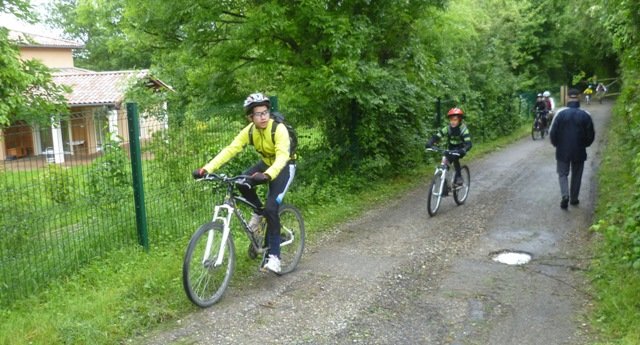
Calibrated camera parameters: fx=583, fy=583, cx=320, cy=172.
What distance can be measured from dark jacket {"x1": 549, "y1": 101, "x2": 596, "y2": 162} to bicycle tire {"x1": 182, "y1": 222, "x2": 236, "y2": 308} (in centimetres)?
602

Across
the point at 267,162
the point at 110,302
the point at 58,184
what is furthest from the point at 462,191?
the point at 58,184

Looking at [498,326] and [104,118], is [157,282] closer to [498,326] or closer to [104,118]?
[104,118]

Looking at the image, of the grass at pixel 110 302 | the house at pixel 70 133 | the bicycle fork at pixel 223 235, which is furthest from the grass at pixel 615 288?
the house at pixel 70 133

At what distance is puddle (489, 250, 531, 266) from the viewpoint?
22.0ft

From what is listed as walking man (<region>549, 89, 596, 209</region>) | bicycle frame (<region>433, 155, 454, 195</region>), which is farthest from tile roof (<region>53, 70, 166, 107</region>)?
walking man (<region>549, 89, 596, 209</region>)

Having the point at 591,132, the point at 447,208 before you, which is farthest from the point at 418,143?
the point at 591,132

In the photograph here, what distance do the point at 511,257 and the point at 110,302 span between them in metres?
4.47

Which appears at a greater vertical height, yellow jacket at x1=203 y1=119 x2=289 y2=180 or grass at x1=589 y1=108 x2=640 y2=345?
yellow jacket at x1=203 y1=119 x2=289 y2=180

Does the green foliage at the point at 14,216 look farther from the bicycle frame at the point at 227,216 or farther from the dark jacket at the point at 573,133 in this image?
the dark jacket at the point at 573,133

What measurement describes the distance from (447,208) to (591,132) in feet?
8.26

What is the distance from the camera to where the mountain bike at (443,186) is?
9109 mm

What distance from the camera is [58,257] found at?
5.84 meters

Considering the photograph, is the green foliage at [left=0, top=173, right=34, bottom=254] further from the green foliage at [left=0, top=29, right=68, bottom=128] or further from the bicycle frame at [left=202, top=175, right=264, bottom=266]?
the bicycle frame at [left=202, top=175, right=264, bottom=266]

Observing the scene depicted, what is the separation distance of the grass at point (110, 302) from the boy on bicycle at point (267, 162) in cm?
60
